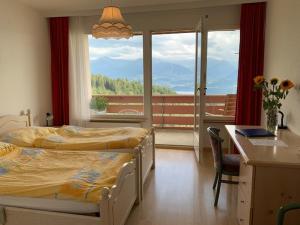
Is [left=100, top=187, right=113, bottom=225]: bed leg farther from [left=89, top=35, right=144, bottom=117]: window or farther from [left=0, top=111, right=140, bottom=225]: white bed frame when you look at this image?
[left=89, top=35, right=144, bottom=117]: window

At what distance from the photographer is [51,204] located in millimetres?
1706

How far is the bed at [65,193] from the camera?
5.40 feet

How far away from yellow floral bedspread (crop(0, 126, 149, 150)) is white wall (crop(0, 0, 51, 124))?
64 cm

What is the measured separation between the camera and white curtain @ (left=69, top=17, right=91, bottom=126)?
4.41 meters

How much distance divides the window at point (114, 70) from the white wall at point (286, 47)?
2.23m

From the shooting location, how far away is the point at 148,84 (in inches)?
177

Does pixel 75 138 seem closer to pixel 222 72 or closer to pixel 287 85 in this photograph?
pixel 287 85

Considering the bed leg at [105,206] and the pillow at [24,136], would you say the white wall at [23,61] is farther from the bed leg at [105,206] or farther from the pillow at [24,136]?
the bed leg at [105,206]

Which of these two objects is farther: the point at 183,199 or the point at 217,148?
the point at 183,199

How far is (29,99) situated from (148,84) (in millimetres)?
2100

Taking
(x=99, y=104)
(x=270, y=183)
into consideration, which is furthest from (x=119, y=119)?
(x=270, y=183)

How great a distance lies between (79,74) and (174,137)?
2.60 meters

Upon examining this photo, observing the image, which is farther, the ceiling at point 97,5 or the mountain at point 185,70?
the mountain at point 185,70

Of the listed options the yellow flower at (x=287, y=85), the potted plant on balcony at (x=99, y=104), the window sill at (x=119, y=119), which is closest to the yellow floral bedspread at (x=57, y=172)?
the yellow flower at (x=287, y=85)
